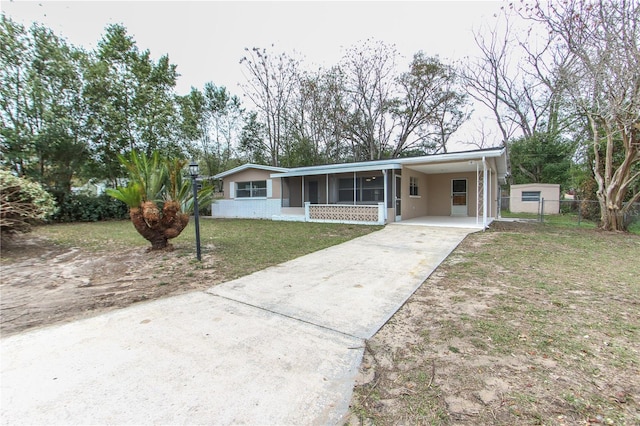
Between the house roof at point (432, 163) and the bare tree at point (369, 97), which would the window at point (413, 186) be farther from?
the bare tree at point (369, 97)

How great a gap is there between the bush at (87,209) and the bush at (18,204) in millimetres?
8655

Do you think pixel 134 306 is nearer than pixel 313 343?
No

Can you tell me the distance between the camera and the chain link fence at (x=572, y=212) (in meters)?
10.8

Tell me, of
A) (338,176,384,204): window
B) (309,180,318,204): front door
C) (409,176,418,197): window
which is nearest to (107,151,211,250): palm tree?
(338,176,384,204): window

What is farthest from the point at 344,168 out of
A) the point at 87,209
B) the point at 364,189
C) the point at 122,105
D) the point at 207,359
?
the point at 87,209

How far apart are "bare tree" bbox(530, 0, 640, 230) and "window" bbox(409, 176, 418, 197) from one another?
6.04 meters

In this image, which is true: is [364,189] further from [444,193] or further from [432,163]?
[444,193]

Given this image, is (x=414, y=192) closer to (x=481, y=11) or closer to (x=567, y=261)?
(x=567, y=261)

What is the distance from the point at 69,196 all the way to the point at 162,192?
1247 centimetres

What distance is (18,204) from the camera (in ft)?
23.4

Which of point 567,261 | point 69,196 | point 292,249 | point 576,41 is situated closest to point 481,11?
point 576,41

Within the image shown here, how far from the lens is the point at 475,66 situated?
73.9ft

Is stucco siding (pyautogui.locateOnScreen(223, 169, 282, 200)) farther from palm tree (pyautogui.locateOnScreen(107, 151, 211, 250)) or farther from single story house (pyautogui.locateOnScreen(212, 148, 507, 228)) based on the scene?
palm tree (pyautogui.locateOnScreen(107, 151, 211, 250))

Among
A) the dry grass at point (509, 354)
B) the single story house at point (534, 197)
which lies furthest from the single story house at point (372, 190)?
the dry grass at point (509, 354)
